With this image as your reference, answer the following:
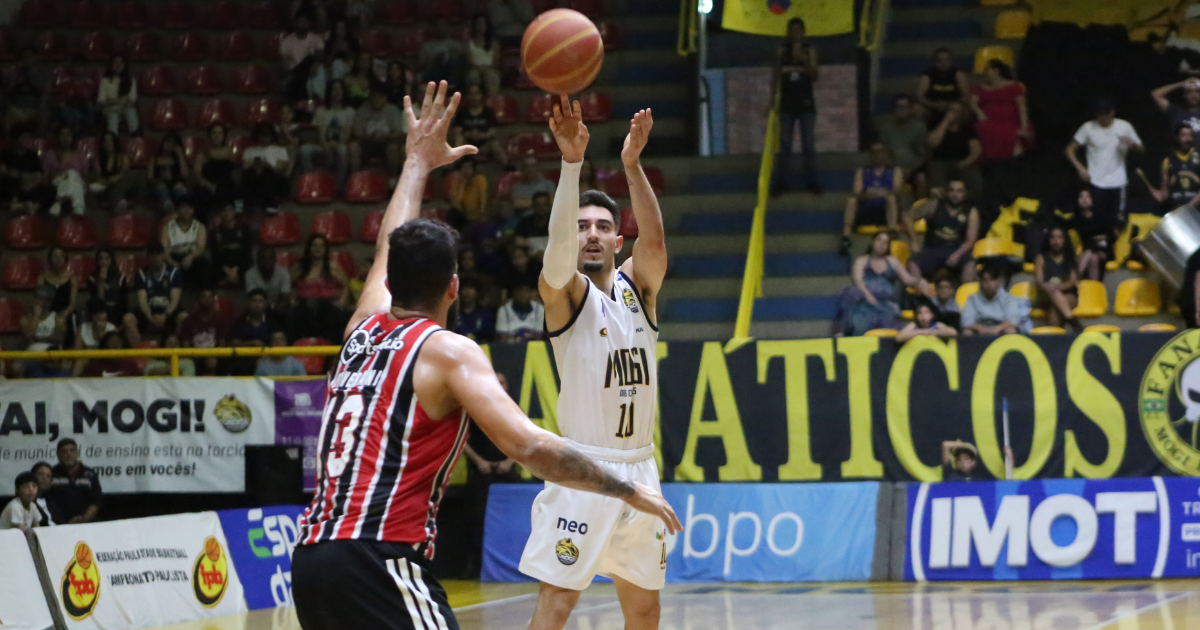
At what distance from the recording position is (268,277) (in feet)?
51.3

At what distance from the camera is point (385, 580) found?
12.5 ft

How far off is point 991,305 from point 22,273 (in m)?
11.4

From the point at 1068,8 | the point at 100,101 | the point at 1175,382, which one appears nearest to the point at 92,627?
the point at 1175,382

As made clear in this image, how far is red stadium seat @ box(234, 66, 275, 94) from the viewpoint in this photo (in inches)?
761

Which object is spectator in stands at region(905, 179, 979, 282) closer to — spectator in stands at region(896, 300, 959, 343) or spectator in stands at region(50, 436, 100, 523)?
spectator in stands at region(896, 300, 959, 343)

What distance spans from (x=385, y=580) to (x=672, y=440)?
9.24 m

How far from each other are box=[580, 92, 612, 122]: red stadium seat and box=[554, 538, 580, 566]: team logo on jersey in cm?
1267

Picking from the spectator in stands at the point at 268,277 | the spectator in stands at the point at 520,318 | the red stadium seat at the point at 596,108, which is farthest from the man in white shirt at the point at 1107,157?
the spectator in stands at the point at 268,277

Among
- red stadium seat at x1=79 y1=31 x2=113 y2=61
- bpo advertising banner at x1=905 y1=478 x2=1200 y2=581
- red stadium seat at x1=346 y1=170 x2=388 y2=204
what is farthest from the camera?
red stadium seat at x1=79 y1=31 x2=113 y2=61

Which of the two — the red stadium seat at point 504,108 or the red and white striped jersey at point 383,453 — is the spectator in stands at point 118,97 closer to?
the red stadium seat at point 504,108

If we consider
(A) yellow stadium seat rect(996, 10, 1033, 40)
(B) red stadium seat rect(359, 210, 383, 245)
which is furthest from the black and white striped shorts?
(A) yellow stadium seat rect(996, 10, 1033, 40)

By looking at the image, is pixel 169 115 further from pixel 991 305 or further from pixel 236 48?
pixel 991 305

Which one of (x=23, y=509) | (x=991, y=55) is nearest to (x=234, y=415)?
(x=23, y=509)

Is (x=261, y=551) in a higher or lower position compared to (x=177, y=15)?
lower
